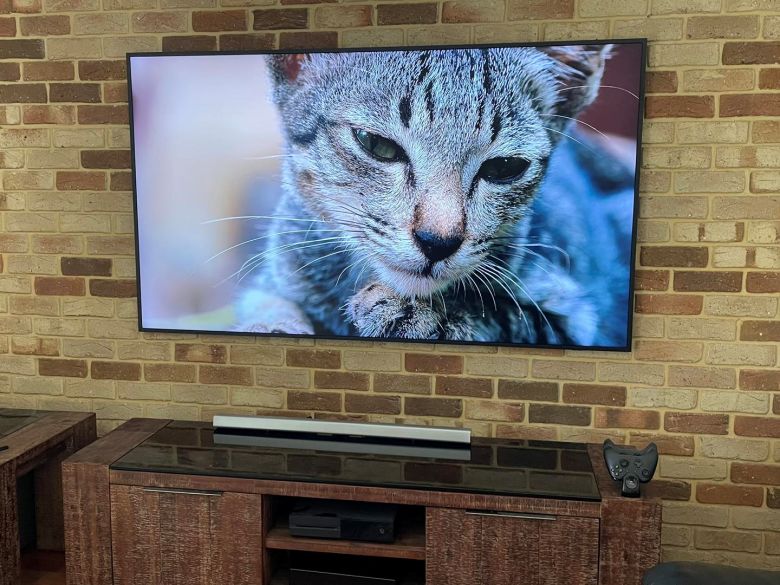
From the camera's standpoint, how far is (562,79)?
6.82ft

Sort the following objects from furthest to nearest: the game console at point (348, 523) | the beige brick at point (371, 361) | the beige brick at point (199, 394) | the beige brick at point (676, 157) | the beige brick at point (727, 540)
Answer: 1. the beige brick at point (199, 394)
2. the beige brick at point (371, 361)
3. the beige brick at point (727, 540)
4. the beige brick at point (676, 157)
5. the game console at point (348, 523)

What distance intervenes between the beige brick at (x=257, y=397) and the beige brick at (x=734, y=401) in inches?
53.5

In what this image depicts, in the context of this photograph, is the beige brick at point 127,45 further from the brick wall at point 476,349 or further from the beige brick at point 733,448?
the beige brick at point 733,448

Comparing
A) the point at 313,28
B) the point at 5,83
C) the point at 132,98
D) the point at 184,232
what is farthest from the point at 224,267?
the point at 5,83

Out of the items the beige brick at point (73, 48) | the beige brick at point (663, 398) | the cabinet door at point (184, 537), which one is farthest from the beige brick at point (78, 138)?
the beige brick at point (663, 398)

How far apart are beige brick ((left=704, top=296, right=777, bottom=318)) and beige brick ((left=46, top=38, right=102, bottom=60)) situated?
2.12 m

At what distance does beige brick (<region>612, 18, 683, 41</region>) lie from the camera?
80.3 inches

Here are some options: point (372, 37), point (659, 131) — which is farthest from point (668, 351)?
point (372, 37)

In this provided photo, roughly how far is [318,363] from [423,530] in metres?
0.65

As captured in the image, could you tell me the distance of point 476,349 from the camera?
225 cm

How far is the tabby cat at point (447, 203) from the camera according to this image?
2100 millimetres

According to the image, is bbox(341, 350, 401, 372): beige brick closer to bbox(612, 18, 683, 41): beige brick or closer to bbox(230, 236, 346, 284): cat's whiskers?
bbox(230, 236, 346, 284): cat's whiskers

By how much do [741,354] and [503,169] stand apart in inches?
35.7

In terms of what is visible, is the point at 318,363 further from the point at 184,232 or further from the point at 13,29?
the point at 13,29
